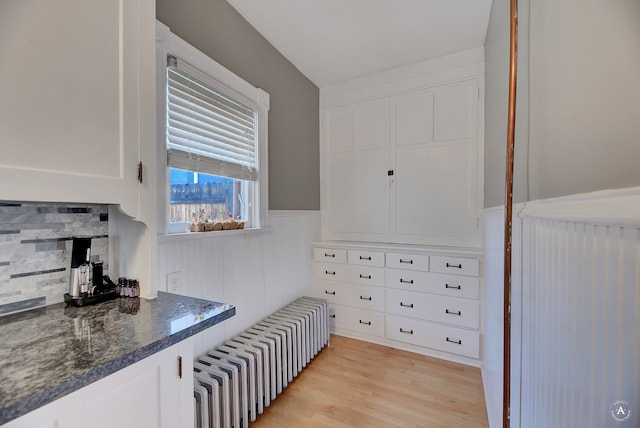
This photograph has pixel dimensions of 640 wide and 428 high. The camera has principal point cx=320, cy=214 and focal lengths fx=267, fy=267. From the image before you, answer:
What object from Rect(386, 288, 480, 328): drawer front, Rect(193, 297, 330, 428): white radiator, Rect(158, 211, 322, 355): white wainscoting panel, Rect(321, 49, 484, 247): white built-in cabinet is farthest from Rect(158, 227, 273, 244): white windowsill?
Rect(386, 288, 480, 328): drawer front

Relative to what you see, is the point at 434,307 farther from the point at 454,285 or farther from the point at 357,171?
the point at 357,171

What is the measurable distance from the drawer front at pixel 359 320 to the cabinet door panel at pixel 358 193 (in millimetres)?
824

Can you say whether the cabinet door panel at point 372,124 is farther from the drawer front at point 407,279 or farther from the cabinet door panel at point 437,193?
the drawer front at point 407,279

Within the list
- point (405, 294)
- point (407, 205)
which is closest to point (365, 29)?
point (407, 205)

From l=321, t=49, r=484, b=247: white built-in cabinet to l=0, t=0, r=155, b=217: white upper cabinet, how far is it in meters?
2.16

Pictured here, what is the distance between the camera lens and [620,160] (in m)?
0.48

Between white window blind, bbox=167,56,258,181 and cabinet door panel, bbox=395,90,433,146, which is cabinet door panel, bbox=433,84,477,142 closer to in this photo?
cabinet door panel, bbox=395,90,433,146

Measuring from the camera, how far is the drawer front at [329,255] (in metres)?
2.70

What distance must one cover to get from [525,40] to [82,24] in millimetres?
1551

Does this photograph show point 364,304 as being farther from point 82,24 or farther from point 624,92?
point 82,24

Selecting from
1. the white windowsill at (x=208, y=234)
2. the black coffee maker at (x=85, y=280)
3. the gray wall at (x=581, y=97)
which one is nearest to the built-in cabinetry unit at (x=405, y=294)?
the white windowsill at (x=208, y=234)

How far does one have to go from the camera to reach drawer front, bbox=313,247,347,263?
2.70 meters

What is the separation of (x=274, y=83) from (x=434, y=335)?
2619 millimetres

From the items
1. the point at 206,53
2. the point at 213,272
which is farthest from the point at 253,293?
the point at 206,53
